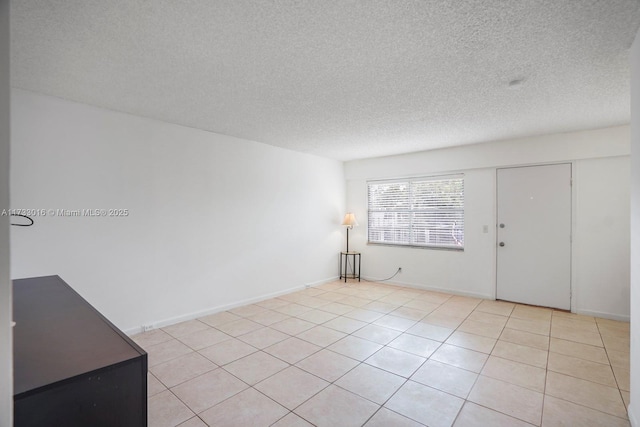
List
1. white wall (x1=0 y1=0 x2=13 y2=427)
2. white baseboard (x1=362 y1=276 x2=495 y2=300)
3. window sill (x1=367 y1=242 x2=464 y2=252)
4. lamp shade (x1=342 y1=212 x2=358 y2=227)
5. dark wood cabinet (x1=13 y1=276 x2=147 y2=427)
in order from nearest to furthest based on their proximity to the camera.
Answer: white wall (x1=0 y1=0 x2=13 y2=427) < dark wood cabinet (x1=13 y1=276 x2=147 y2=427) < white baseboard (x1=362 y1=276 x2=495 y2=300) < window sill (x1=367 y1=242 x2=464 y2=252) < lamp shade (x1=342 y1=212 x2=358 y2=227)

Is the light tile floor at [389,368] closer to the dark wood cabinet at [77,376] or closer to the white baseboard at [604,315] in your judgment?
the white baseboard at [604,315]

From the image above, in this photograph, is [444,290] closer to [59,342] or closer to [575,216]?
[575,216]

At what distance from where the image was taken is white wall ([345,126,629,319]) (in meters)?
3.88

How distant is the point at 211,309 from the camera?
161 inches

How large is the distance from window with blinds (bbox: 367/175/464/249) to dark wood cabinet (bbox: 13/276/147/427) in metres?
4.97

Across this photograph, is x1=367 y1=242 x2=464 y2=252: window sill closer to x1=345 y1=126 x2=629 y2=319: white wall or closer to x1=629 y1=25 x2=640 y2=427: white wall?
x1=345 y1=126 x2=629 y2=319: white wall

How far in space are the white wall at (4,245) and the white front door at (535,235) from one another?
5.36m

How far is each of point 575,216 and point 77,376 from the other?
5372 millimetres

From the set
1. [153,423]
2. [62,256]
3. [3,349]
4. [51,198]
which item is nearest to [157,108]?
[51,198]

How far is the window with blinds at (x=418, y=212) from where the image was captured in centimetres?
517

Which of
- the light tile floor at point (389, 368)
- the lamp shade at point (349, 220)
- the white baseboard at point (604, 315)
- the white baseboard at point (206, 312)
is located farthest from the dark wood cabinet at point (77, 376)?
the white baseboard at point (604, 315)

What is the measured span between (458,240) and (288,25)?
446 cm

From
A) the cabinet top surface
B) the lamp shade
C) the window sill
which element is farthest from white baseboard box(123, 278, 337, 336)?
the window sill

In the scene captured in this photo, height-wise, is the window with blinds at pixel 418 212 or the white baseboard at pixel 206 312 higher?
the window with blinds at pixel 418 212
